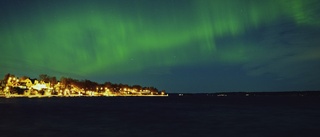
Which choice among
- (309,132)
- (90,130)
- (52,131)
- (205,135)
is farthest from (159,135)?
(309,132)

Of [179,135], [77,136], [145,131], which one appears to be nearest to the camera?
[77,136]

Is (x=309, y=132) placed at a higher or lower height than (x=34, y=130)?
lower

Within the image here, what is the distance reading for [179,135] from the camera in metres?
41.7

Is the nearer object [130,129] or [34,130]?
[34,130]

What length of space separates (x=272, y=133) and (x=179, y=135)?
11701 millimetres

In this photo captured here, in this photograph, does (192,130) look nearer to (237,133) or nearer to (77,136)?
(237,133)

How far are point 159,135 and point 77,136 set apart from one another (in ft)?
30.9

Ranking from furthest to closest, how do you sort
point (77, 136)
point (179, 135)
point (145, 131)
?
1. point (145, 131)
2. point (179, 135)
3. point (77, 136)

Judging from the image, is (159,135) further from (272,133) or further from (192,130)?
(272,133)

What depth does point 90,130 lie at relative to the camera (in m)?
43.8

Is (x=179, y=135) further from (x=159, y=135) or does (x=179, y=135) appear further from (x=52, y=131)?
(x=52, y=131)

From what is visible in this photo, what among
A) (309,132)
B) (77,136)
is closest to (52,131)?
(77,136)

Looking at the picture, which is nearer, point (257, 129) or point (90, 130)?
point (90, 130)

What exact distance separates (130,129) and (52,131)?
9802 millimetres
